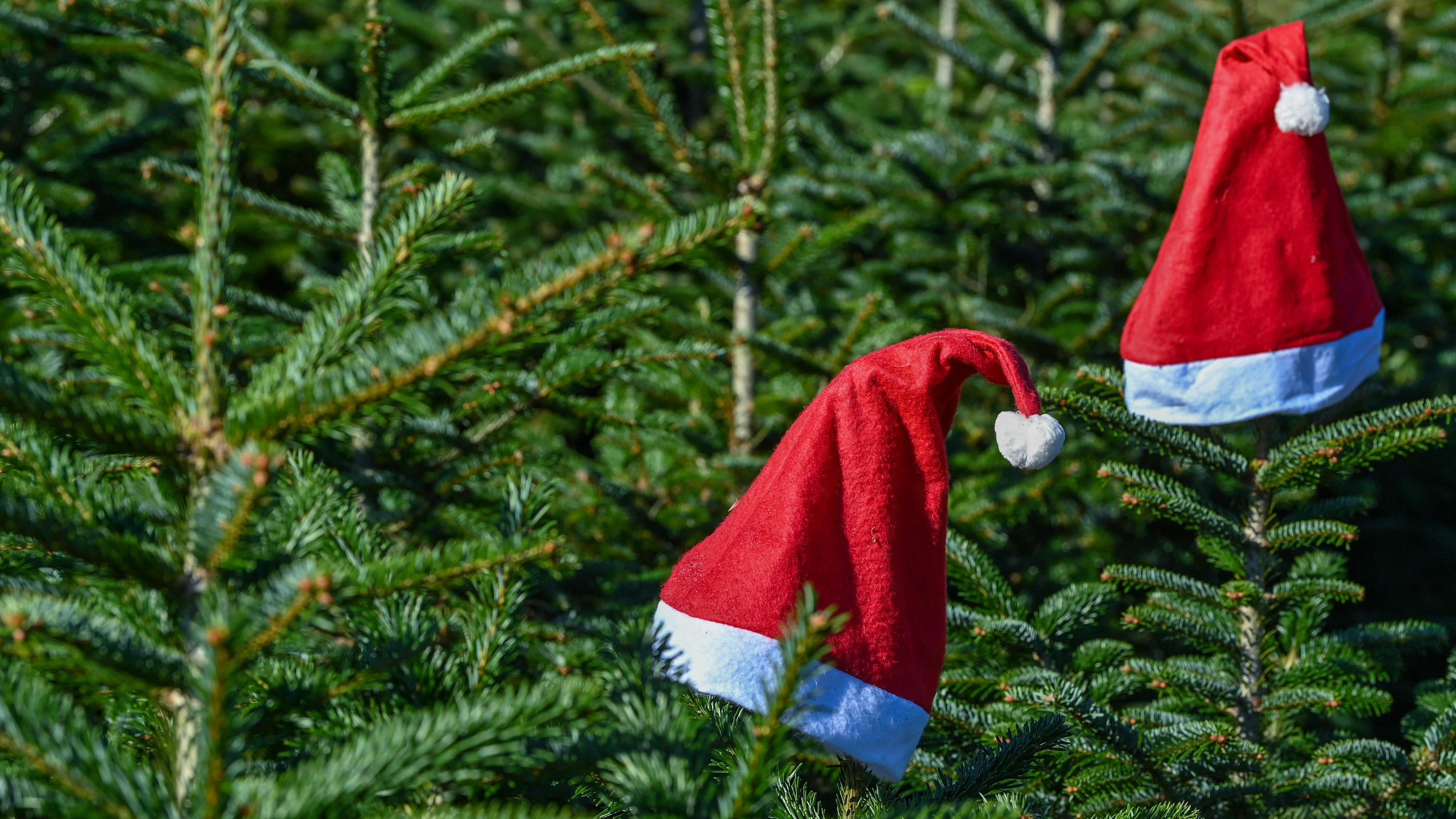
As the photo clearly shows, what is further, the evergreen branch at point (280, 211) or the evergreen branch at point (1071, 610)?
the evergreen branch at point (280, 211)

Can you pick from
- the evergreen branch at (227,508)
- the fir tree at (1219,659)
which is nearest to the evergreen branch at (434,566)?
the evergreen branch at (227,508)

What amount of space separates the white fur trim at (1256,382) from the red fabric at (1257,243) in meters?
0.02

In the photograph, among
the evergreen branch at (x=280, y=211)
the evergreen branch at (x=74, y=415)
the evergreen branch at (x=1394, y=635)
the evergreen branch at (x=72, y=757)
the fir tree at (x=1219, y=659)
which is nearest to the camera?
the evergreen branch at (x=72, y=757)

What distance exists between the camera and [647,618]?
156 cm

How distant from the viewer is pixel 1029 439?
1.12 m

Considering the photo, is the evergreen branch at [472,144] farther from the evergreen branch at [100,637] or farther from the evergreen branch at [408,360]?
the evergreen branch at [100,637]

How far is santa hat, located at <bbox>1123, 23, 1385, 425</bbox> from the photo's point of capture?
61.2 inches

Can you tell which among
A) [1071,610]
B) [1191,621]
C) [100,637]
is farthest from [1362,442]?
[100,637]

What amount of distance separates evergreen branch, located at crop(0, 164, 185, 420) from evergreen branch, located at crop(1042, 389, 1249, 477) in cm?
122

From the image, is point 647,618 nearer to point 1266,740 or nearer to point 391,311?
point 391,311

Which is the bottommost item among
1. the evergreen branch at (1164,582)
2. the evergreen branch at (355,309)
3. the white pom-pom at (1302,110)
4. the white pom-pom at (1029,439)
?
the evergreen branch at (1164,582)

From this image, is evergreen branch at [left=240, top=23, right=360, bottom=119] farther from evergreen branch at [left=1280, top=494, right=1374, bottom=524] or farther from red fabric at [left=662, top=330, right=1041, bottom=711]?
evergreen branch at [left=1280, top=494, right=1374, bottom=524]

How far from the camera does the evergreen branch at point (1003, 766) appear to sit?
1.19 meters

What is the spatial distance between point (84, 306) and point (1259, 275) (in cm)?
164
